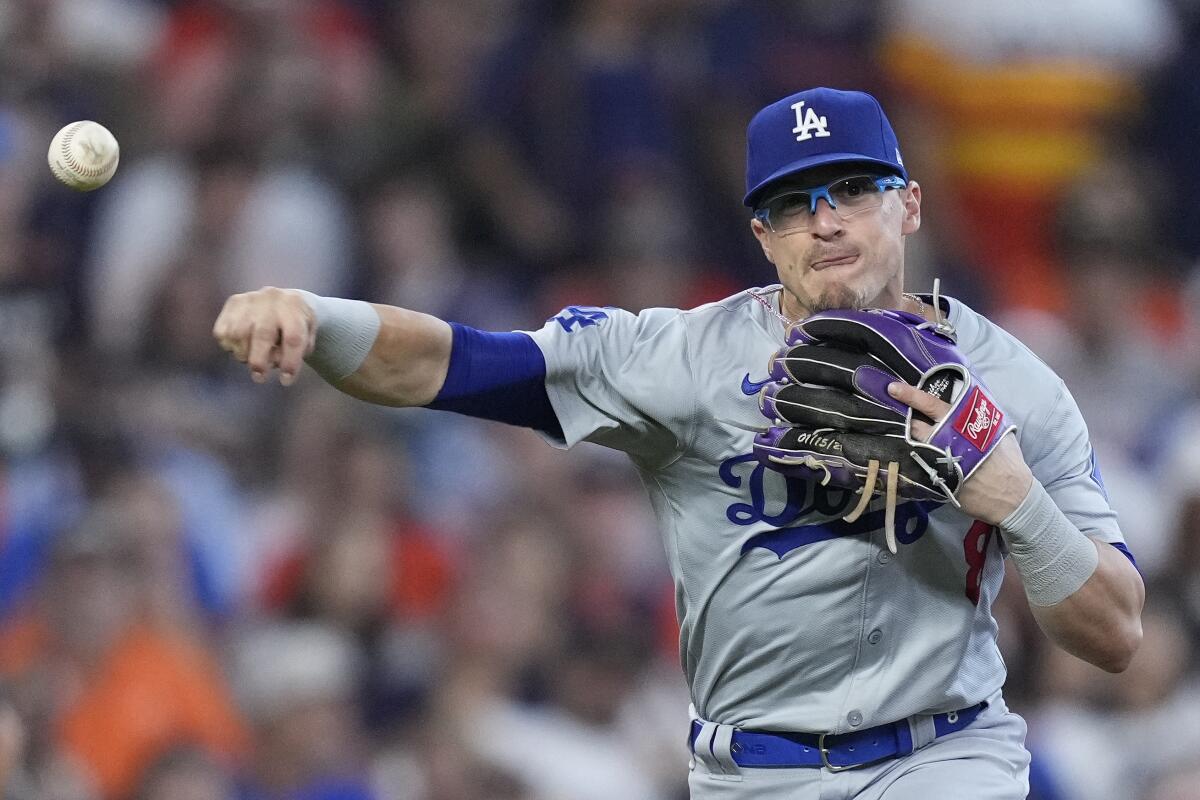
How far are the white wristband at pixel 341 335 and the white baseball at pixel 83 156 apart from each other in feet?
2.70

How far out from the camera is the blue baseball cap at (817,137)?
3479mm

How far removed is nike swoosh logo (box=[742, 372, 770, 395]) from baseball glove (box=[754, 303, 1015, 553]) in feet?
0.52

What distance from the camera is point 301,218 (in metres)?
7.48

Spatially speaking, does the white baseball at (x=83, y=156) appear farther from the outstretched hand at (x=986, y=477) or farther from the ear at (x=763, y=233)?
the outstretched hand at (x=986, y=477)

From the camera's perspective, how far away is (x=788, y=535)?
3496mm

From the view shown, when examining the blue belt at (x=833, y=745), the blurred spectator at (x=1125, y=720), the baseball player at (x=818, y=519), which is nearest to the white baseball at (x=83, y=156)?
the baseball player at (x=818, y=519)

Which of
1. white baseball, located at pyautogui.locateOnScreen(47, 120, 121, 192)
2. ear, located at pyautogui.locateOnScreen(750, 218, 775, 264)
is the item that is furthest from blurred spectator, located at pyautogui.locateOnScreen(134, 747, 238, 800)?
ear, located at pyautogui.locateOnScreen(750, 218, 775, 264)

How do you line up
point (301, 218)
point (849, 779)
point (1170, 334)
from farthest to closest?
point (1170, 334) → point (301, 218) → point (849, 779)

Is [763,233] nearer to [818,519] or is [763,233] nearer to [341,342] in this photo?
[818,519]

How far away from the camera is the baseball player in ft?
11.2

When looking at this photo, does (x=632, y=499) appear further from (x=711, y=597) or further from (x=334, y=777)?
(x=711, y=597)

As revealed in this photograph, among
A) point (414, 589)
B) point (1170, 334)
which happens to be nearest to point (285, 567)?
point (414, 589)

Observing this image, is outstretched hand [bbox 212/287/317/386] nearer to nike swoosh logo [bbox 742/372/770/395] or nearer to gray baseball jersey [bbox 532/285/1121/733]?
gray baseball jersey [bbox 532/285/1121/733]

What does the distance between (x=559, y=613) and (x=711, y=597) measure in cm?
350
